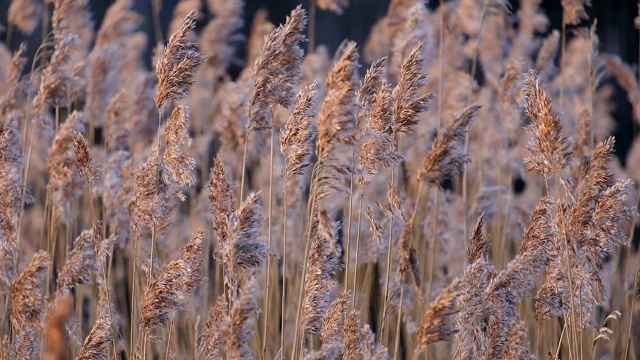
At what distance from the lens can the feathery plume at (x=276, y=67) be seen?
2592mm

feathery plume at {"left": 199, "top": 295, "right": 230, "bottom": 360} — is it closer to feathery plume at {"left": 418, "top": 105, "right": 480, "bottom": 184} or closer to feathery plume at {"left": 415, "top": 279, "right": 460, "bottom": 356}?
feathery plume at {"left": 415, "top": 279, "right": 460, "bottom": 356}

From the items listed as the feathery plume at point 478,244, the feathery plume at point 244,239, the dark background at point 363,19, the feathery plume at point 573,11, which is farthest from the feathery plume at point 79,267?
the dark background at point 363,19

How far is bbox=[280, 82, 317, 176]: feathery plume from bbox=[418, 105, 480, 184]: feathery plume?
41cm

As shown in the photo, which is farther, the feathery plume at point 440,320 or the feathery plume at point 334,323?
the feathery plume at point 334,323

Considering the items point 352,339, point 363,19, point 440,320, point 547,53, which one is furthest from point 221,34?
point 363,19

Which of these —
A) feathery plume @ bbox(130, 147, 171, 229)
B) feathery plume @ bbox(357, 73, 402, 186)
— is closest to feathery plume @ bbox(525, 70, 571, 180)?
feathery plume @ bbox(357, 73, 402, 186)

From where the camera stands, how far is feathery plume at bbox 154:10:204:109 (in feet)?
8.21

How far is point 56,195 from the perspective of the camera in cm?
340

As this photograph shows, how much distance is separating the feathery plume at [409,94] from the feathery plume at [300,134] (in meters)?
0.25

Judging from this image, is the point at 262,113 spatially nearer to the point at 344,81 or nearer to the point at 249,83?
the point at 344,81

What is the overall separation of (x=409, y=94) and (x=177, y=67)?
0.58 metres

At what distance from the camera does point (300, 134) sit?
2.44 meters

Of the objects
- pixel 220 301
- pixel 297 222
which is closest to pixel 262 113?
pixel 220 301

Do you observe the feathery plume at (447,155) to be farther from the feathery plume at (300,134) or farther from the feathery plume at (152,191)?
the feathery plume at (152,191)
